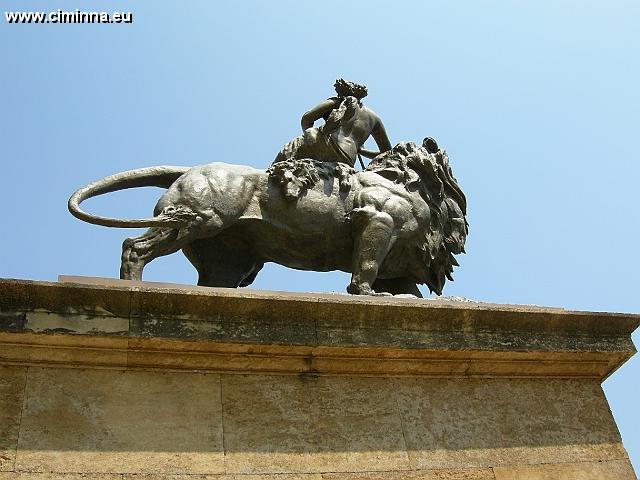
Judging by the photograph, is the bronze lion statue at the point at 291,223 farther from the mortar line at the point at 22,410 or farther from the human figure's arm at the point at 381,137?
the mortar line at the point at 22,410

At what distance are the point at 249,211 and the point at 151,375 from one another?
2.17 meters

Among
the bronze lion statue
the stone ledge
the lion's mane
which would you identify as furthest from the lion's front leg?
the stone ledge

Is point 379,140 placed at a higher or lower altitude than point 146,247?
higher

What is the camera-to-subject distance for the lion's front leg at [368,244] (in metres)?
6.73

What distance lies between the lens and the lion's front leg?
6734mm

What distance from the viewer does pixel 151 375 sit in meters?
5.17

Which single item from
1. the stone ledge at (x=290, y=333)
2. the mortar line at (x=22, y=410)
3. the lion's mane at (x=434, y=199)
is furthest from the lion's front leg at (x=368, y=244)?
the mortar line at (x=22, y=410)

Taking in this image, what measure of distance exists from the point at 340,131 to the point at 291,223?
1555 millimetres

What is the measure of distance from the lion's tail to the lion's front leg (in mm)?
1486

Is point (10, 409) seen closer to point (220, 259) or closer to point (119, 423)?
point (119, 423)

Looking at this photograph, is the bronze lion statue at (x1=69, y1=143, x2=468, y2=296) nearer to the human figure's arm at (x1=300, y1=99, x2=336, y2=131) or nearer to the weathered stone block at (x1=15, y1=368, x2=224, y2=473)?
the human figure's arm at (x1=300, y1=99, x2=336, y2=131)

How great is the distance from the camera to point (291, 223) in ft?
22.9

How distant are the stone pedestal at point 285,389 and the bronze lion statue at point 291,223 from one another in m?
1.15

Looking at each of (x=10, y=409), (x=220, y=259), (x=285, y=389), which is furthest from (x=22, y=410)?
(x=220, y=259)
